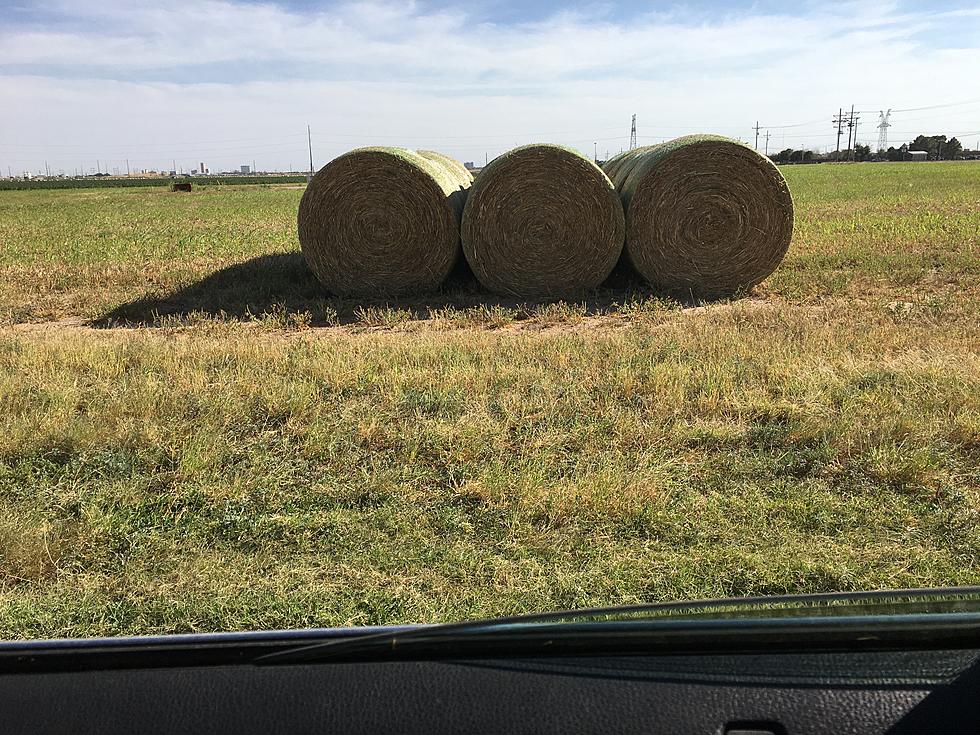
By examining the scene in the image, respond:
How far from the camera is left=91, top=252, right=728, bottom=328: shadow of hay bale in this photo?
8508mm

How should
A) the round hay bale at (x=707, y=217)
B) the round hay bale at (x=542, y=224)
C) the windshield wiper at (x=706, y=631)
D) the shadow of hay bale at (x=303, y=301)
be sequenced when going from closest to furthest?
the windshield wiper at (x=706, y=631) → the shadow of hay bale at (x=303, y=301) → the round hay bale at (x=542, y=224) → the round hay bale at (x=707, y=217)

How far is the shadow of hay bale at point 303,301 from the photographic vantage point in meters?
8.51

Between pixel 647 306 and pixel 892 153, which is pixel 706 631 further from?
pixel 892 153

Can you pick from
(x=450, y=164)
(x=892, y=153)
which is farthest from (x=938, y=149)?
(x=450, y=164)

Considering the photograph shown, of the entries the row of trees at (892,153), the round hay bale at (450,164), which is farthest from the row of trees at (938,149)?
the round hay bale at (450,164)

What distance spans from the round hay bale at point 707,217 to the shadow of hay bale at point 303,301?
16.3 inches

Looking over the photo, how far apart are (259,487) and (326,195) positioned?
5.91m

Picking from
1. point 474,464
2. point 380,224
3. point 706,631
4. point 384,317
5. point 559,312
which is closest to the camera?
point 706,631

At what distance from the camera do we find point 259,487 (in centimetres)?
390

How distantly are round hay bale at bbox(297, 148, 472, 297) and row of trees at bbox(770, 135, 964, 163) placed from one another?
326ft

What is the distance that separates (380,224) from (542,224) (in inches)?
72.6

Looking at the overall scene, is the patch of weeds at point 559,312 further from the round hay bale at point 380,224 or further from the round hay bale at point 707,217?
the round hay bale at point 380,224

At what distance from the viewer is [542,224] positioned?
29.8 ft

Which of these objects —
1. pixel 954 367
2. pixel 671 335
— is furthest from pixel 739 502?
pixel 671 335
